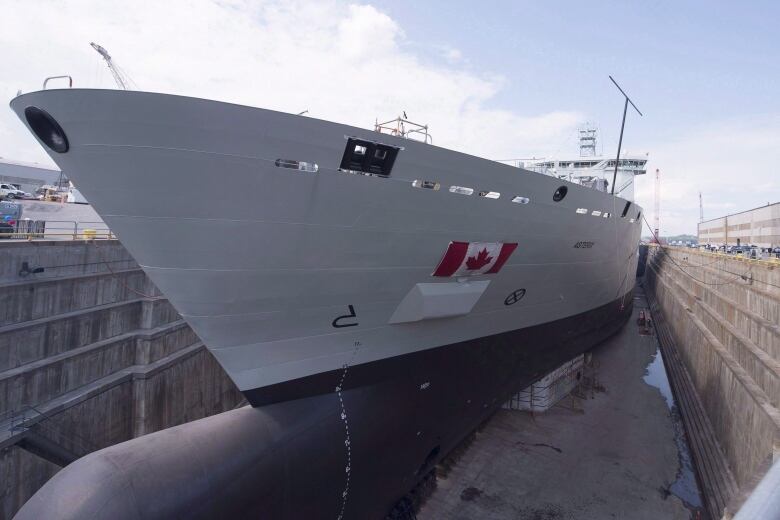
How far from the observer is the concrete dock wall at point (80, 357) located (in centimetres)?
743

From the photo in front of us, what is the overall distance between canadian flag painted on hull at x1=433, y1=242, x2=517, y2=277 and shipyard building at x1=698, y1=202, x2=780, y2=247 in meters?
29.3

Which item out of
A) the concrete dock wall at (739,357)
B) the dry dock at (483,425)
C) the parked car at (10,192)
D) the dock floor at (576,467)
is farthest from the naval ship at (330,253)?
the parked car at (10,192)

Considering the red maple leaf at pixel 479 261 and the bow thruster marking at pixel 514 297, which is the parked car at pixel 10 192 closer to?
the red maple leaf at pixel 479 261

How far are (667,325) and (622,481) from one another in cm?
1570

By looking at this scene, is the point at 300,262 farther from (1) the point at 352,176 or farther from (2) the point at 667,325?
(2) the point at 667,325

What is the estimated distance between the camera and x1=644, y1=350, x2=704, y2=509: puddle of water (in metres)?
8.86

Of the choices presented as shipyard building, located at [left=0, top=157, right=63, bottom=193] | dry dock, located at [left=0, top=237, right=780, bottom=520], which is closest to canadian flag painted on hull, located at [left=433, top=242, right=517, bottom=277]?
dry dock, located at [left=0, top=237, right=780, bottom=520]

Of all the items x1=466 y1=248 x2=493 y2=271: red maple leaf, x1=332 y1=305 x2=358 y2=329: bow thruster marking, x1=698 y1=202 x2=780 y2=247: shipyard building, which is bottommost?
x1=332 y1=305 x2=358 y2=329: bow thruster marking

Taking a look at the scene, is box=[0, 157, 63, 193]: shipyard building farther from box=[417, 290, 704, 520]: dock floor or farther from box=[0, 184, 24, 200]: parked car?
box=[417, 290, 704, 520]: dock floor

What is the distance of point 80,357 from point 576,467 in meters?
11.1

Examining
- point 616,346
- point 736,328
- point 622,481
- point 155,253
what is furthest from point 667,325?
point 155,253

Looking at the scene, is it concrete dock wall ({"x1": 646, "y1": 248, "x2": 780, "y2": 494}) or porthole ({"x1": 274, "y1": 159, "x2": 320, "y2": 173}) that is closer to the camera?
porthole ({"x1": 274, "y1": 159, "x2": 320, "y2": 173})

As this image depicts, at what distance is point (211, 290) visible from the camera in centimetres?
461

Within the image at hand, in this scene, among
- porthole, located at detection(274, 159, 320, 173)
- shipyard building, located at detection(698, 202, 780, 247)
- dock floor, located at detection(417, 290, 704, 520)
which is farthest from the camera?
shipyard building, located at detection(698, 202, 780, 247)
